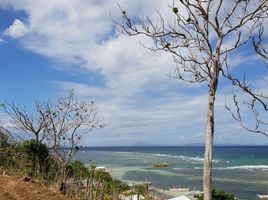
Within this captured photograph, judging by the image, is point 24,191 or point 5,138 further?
point 5,138

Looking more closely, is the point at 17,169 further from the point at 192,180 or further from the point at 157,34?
the point at 192,180

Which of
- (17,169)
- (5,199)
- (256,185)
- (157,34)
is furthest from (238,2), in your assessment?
(256,185)

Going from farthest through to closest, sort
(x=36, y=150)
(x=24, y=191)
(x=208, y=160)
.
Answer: (x=36, y=150), (x=24, y=191), (x=208, y=160)

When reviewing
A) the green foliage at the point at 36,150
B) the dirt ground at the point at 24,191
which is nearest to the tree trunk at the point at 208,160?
the dirt ground at the point at 24,191

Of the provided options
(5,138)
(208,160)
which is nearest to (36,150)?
(5,138)

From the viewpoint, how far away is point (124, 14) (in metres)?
8.82

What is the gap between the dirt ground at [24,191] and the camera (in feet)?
32.7

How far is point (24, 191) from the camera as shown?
10.3 metres

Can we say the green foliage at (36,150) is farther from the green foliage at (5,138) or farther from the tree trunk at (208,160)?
the tree trunk at (208,160)

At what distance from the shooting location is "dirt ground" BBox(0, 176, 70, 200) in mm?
9953

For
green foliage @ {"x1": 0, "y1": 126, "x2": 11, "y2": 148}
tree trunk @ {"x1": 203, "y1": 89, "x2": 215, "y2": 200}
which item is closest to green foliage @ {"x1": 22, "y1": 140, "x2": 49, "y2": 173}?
green foliage @ {"x1": 0, "y1": 126, "x2": 11, "y2": 148}

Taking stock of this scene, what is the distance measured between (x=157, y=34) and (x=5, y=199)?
4.34 meters

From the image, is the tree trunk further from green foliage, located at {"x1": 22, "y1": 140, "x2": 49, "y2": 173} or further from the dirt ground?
green foliage, located at {"x1": 22, "y1": 140, "x2": 49, "y2": 173}

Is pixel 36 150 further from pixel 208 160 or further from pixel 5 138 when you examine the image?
pixel 208 160
